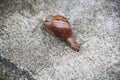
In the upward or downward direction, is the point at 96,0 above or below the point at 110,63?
above

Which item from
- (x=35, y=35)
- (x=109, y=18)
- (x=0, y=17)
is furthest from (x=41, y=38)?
(x=109, y=18)

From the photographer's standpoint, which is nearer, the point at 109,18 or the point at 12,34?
the point at 12,34

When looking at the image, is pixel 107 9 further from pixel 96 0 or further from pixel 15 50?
pixel 15 50
